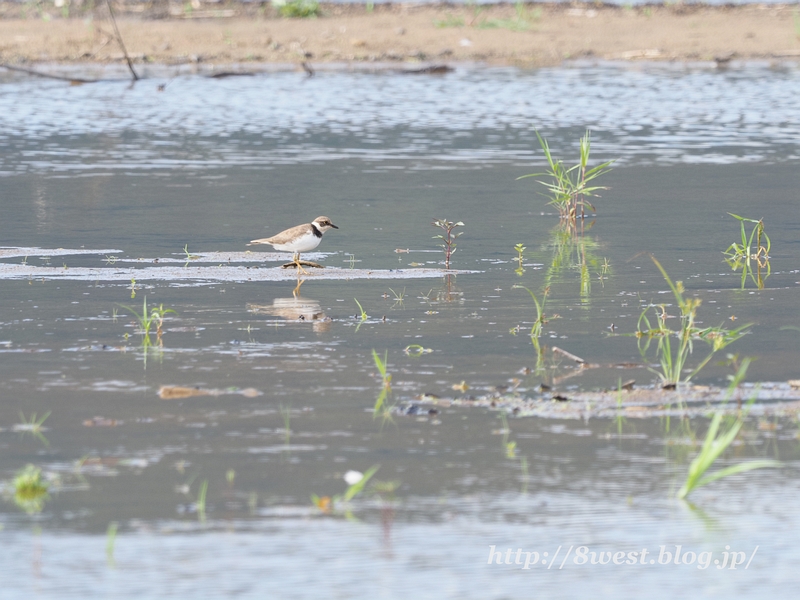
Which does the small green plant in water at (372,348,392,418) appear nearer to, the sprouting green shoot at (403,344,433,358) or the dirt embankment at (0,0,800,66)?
the sprouting green shoot at (403,344,433,358)

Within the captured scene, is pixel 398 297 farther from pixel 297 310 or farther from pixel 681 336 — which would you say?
pixel 681 336

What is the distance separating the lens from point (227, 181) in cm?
1686

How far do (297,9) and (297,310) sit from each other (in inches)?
1014

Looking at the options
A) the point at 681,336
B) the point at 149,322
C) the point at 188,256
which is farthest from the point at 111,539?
the point at 188,256

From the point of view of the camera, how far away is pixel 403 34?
108 feet

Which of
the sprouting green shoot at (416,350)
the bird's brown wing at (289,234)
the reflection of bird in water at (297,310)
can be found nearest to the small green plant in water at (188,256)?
the bird's brown wing at (289,234)

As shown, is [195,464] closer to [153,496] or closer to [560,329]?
[153,496]

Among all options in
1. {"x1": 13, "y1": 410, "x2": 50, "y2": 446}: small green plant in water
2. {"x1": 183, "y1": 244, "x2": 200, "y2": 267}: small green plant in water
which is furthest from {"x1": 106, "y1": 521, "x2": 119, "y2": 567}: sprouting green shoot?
{"x1": 183, "y1": 244, "x2": 200, "y2": 267}: small green plant in water

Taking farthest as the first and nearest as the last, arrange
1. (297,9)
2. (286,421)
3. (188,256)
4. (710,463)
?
1. (297,9)
2. (188,256)
3. (286,421)
4. (710,463)

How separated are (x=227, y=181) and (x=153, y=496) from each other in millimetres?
11342

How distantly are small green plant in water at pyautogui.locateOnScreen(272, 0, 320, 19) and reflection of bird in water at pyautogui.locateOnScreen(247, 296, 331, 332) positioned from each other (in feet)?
82.3

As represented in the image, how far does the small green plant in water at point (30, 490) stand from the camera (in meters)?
5.72

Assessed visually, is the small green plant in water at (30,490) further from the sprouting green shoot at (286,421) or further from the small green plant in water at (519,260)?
the small green plant in water at (519,260)

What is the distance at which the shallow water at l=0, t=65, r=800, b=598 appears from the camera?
17.1 ft
